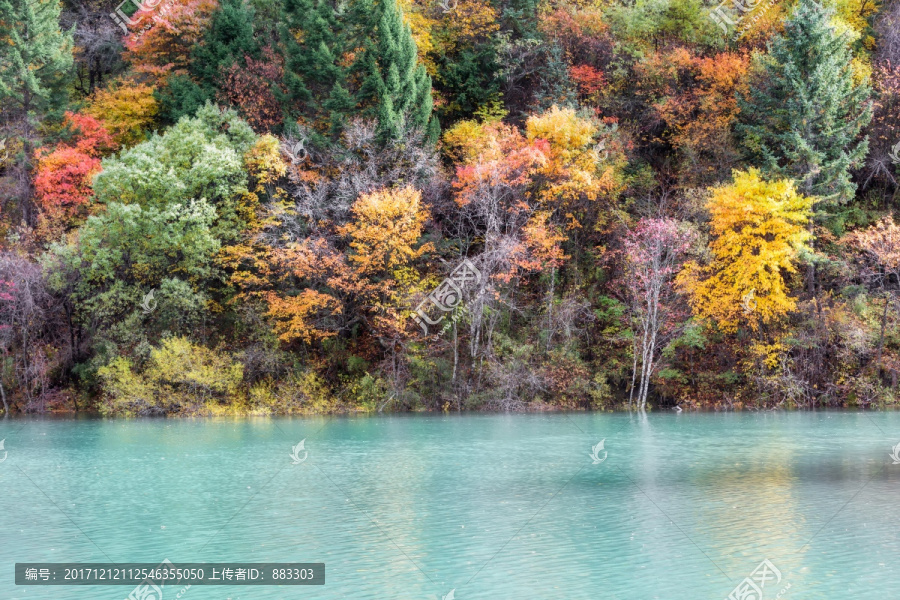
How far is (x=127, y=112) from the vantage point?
48406 mm

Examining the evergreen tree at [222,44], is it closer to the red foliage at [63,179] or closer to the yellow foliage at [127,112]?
the yellow foliage at [127,112]

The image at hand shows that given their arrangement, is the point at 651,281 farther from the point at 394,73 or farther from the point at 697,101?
the point at 394,73

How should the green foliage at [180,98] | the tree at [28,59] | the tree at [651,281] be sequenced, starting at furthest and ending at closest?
1. the tree at [28,59]
2. the green foliage at [180,98]
3. the tree at [651,281]

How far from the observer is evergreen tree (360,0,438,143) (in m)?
43.2

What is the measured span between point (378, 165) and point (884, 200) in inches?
934

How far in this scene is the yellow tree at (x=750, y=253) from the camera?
39281 mm

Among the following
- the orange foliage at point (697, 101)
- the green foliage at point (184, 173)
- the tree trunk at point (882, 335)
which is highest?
the orange foliage at point (697, 101)

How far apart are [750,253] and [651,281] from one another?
13.9ft

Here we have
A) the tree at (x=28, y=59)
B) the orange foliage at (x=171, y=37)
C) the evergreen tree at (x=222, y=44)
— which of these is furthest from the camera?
the orange foliage at (x=171, y=37)

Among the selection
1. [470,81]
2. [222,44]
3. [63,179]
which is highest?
[222,44]

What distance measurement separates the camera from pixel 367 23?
44.5 m

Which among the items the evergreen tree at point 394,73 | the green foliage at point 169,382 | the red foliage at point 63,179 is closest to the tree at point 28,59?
the red foliage at point 63,179

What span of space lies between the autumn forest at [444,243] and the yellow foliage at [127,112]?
2.38m

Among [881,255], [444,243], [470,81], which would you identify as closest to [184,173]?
[444,243]
